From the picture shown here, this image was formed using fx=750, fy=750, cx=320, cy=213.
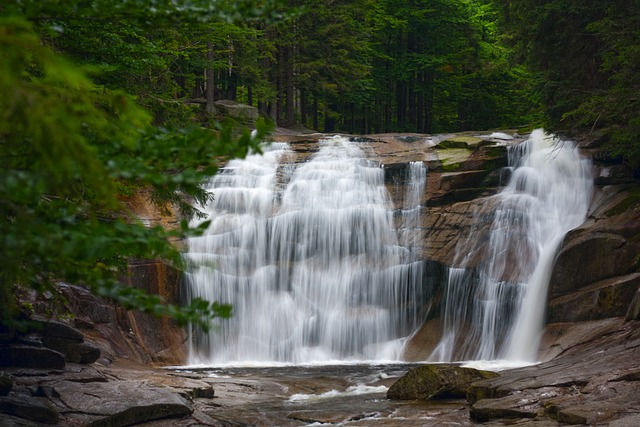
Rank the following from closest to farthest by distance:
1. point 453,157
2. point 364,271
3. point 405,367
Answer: point 405,367 → point 364,271 → point 453,157

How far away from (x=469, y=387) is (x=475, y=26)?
31.2 metres

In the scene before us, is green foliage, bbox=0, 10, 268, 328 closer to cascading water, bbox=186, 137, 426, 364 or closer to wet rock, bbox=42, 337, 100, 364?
wet rock, bbox=42, 337, 100, 364

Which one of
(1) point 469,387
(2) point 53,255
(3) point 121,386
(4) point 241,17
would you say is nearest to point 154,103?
(3) point 121,386

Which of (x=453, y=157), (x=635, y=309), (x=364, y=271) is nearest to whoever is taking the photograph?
(x=635, y=309)

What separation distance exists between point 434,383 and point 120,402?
17.1 ft

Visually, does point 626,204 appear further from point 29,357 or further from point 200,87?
point 200,87

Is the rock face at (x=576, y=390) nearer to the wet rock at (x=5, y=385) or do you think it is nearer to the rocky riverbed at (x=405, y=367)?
the rocky riverbed at (x=405, y=367)

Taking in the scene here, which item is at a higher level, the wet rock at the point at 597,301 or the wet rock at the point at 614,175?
the wet rock at the point at 614,175

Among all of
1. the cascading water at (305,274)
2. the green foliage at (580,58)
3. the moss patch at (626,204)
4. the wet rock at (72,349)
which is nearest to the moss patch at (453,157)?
the cascading water at (305,274)

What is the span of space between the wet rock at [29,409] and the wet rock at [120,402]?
0.46m

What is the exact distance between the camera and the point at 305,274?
20312 millimetres

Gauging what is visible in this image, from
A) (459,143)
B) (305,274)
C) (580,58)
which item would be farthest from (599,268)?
(459,143)

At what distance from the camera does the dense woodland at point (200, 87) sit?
3.52m

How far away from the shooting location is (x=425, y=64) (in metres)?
37.8
